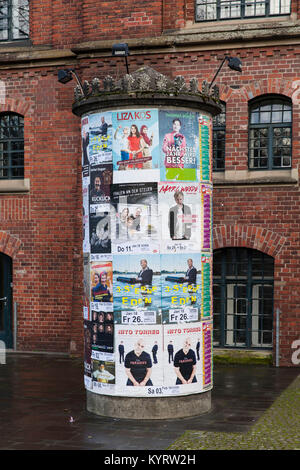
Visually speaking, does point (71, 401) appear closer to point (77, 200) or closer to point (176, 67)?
Answer: point (77, 200)

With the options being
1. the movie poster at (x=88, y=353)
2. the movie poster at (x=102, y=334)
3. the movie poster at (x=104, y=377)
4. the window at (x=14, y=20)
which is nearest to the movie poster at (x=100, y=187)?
the movie poster at (x=102, y=334)

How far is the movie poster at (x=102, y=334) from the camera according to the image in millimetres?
9773

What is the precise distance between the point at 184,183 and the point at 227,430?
3.35 metres

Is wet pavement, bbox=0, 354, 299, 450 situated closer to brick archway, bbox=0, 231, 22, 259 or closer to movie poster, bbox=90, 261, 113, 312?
movie poster, bbox=90, 261, 113, 312

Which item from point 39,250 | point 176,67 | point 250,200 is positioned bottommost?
point 39,250

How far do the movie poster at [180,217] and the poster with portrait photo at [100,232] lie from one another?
0.77 metres

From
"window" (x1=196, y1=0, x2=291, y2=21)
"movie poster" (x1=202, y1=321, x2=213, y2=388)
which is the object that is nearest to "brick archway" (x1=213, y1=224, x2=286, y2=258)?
"window" (x1=196, y1=0, x2=291, y2=21)

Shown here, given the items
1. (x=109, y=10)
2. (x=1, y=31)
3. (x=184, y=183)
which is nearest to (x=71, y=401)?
(x=184, y=183)

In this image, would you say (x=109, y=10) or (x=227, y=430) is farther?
(x=109, y=10)

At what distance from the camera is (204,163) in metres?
10.0

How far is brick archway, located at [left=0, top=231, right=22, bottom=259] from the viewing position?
1677 centimetres

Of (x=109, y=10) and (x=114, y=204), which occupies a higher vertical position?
(x=109, y=10)
